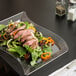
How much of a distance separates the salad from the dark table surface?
0.07 meters

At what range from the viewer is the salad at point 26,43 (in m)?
Result: 1.09

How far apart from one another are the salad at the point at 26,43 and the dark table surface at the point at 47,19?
0.07m

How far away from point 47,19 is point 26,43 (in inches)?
15.8

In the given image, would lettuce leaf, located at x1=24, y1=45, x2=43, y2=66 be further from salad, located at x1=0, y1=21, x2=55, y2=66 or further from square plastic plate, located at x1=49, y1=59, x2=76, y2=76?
square plastic plate, located at x1=49, y1=59, x2=76, y2=76

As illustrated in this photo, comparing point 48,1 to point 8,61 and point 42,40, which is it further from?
point 8,61

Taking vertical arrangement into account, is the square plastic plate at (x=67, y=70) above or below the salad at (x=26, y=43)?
below

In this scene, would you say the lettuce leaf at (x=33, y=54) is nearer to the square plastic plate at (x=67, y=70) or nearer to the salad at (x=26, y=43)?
the salad at (x=26, y=43)

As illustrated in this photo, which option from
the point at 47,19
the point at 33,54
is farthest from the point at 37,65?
the point at 47,19

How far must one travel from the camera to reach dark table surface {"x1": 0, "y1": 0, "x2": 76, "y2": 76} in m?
1.11

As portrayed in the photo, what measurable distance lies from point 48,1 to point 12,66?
30.6 inches

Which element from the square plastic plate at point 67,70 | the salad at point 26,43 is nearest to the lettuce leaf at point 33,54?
the salad at point 26,43

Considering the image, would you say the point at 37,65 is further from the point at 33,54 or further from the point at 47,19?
the point at 47,19

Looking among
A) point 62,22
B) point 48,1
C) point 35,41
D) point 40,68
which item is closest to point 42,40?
point 35,41

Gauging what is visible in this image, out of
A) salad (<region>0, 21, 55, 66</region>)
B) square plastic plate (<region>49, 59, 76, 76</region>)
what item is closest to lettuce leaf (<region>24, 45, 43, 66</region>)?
salad (<region>0, 21, 55, 66</region>)
